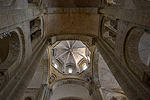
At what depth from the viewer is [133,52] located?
491cm

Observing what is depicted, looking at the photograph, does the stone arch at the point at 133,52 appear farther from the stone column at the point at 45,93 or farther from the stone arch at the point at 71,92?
the stone arch at the point at 71,92

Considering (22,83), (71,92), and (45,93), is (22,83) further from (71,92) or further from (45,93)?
(71,92)

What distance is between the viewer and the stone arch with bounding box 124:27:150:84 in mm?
4195

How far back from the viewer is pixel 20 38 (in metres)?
5.02

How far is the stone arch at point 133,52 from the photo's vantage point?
13.8ft

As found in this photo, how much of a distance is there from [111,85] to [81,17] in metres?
6.00

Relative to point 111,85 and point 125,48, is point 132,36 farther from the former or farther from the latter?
point 111,85

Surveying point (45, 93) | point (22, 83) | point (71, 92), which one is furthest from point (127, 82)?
point (71, 92)

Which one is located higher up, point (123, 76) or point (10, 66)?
point (10, 66)

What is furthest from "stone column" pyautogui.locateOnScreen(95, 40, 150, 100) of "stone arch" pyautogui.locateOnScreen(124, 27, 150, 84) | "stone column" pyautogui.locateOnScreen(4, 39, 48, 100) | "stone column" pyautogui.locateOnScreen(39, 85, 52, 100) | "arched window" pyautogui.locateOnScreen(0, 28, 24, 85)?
"stone column" pyautogui.locateOnScreen(39, 85, 52, 100)

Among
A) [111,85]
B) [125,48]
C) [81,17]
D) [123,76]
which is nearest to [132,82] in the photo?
[123,76]

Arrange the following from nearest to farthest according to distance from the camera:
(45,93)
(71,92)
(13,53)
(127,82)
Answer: (127,82)
(13,53)
(45,93)
(71,92)

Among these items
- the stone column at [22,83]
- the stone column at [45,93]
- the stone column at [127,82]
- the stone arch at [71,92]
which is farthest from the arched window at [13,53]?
the stone arch at [71,92]

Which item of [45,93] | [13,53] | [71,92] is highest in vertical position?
[13,53]
